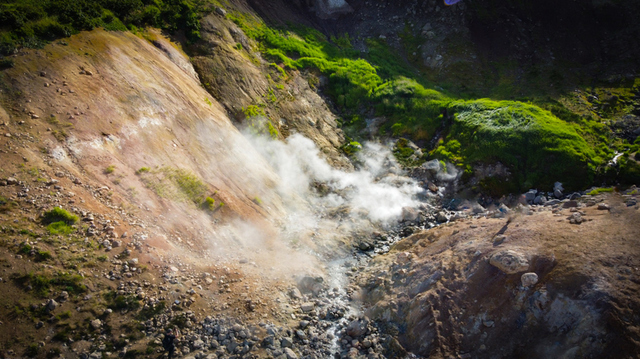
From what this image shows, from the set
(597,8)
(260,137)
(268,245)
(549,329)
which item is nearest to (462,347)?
(549,329)

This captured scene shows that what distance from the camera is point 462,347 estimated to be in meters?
10.2

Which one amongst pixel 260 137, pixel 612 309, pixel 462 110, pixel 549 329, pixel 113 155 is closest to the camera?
pixel 612 309

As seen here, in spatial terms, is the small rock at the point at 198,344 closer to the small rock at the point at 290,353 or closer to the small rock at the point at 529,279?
the small rock at the point at 290,353

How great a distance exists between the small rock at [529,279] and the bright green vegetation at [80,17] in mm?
18549

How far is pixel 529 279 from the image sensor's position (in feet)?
33.6

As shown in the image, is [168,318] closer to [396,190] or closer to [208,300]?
[208,300]

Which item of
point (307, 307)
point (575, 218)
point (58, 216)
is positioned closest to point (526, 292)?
point (575, 218)

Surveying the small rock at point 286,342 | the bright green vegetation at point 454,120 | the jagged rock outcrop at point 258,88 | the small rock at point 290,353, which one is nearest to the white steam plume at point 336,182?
the jagged rock outcrop at point 258,88

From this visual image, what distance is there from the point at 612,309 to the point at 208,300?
37.1ft

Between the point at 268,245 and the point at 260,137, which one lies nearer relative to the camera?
the point at 268,245

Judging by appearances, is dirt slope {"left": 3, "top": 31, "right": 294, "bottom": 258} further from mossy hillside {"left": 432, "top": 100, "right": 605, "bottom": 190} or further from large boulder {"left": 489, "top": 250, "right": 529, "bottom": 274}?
mossy hillside {"left": 432, "top": 100, "right": 605, "bottom": 190}

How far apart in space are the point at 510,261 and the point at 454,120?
1293cm

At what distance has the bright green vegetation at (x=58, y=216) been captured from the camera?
9.82 meters

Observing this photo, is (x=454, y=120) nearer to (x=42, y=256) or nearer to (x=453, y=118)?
(x=453, y=118)
